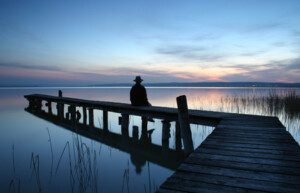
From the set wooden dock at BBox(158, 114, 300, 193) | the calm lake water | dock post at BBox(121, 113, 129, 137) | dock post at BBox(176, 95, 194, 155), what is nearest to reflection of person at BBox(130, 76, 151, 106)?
dock post at BBox(121, 113, 129, 137)

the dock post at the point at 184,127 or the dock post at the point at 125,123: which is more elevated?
the dock post at the point at 184,127

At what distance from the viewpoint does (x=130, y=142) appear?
39.4ft

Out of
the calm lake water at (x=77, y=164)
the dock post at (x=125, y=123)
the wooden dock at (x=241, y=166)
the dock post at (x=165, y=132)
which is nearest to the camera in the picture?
the wooden dock at (x=241, y=166)

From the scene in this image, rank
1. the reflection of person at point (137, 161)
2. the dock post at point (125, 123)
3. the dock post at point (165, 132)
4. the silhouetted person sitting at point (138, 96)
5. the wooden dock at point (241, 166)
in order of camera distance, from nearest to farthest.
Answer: the wooden dock at point (241, 166), the reflection of person at point (137, 161), the dock post at point (165, 132), the silhouetted person sitting at point (138, 96), the dock post at point (125, 123)

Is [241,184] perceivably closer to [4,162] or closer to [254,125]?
[254,125]

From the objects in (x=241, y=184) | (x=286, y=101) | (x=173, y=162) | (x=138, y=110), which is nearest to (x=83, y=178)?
(x=173, y=162)

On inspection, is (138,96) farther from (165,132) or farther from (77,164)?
(77,164)

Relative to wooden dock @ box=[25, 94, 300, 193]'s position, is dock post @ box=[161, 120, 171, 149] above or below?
below

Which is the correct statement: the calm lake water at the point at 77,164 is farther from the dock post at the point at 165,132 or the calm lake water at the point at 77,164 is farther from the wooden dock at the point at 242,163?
the wooden dock at the point at 242,163

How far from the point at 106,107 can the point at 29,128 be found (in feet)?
16.3

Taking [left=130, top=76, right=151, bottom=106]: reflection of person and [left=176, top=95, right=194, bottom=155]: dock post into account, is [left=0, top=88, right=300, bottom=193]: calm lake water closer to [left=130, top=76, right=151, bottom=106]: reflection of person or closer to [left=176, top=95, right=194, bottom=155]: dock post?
[left=176, top=95, right=194, bottom=155]: dock post

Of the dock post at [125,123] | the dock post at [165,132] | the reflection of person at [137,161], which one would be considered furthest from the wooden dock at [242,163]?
the dock post at [125,123]

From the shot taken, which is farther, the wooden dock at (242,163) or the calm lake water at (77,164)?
the calm lake water at (77,164)

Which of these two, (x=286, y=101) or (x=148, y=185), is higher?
(x=286, y=101)
